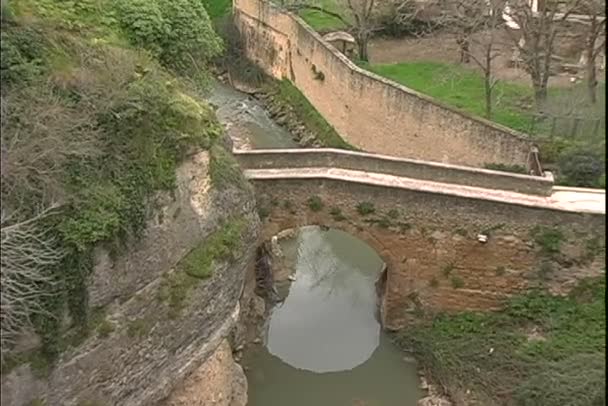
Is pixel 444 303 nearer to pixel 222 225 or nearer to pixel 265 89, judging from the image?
pixel 222 225

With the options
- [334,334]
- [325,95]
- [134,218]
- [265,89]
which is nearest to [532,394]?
[334,334]

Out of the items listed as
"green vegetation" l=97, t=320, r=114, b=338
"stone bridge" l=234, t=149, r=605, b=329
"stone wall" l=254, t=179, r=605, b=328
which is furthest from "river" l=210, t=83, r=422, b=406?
"green vegetation" l=97, t=320, r=114, b=338

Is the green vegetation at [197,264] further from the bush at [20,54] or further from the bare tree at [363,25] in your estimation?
the bare tree at [363,25]

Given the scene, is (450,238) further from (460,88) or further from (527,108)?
(460,88)

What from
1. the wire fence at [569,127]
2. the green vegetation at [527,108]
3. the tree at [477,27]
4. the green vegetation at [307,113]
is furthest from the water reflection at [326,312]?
the tree at [477,27]

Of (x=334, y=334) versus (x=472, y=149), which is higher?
(x=472, y=149)

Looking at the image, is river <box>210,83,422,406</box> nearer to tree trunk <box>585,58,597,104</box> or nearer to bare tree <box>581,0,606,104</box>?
tree trunk <box>585,58,597,104</box>

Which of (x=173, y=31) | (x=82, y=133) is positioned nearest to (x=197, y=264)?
(x=82, y=133)
